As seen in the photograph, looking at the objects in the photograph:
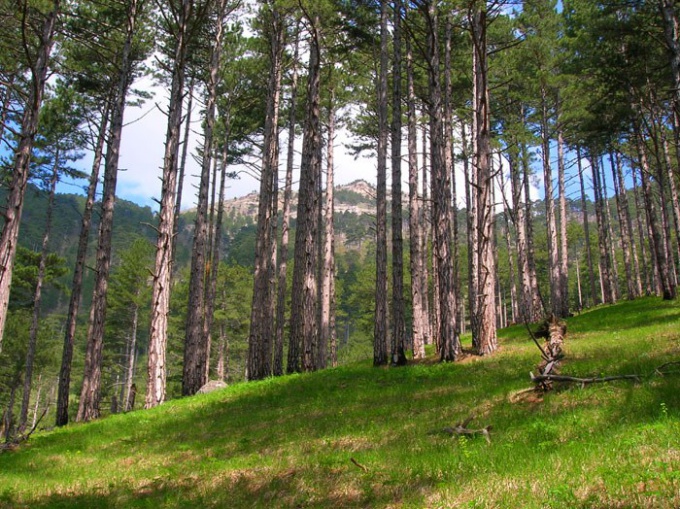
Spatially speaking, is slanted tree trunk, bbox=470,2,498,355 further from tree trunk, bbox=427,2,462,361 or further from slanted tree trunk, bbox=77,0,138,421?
slanted tree trunk, bbox=77,0,138,421

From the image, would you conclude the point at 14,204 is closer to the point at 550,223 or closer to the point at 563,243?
the point at 550,223

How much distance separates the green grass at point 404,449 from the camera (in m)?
3.84

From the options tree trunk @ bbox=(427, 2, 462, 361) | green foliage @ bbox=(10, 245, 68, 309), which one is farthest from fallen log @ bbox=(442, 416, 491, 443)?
green foliage @ bbox=(10, 245, 68, 309)

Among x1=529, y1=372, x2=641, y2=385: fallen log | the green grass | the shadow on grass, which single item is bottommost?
the green grass

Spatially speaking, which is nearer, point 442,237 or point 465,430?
point 465,430

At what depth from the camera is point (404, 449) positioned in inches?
219

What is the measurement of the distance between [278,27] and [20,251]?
2361cm

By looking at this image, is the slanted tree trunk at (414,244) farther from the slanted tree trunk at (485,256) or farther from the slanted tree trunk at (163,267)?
the slanted tree trunk at (163,267)

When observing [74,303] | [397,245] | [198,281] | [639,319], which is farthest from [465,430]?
[74,303]

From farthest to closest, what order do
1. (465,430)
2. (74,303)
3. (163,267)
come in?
(74,303) < (163,267) < (465,430)

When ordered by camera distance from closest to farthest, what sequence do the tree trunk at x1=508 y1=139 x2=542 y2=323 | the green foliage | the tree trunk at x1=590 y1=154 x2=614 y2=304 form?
the tree trunk at x1=508 y1=139 x2=542 y2=323
the green foliage
the tree trunk at x1=590 y1=154 x2=614 y2=304

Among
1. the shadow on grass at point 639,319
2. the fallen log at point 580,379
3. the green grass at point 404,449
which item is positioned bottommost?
the green grass at point 404,449

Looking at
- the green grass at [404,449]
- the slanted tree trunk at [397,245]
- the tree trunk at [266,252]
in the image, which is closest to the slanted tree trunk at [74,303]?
the green grass at [404,449]

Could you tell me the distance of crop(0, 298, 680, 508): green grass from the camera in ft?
12.6
